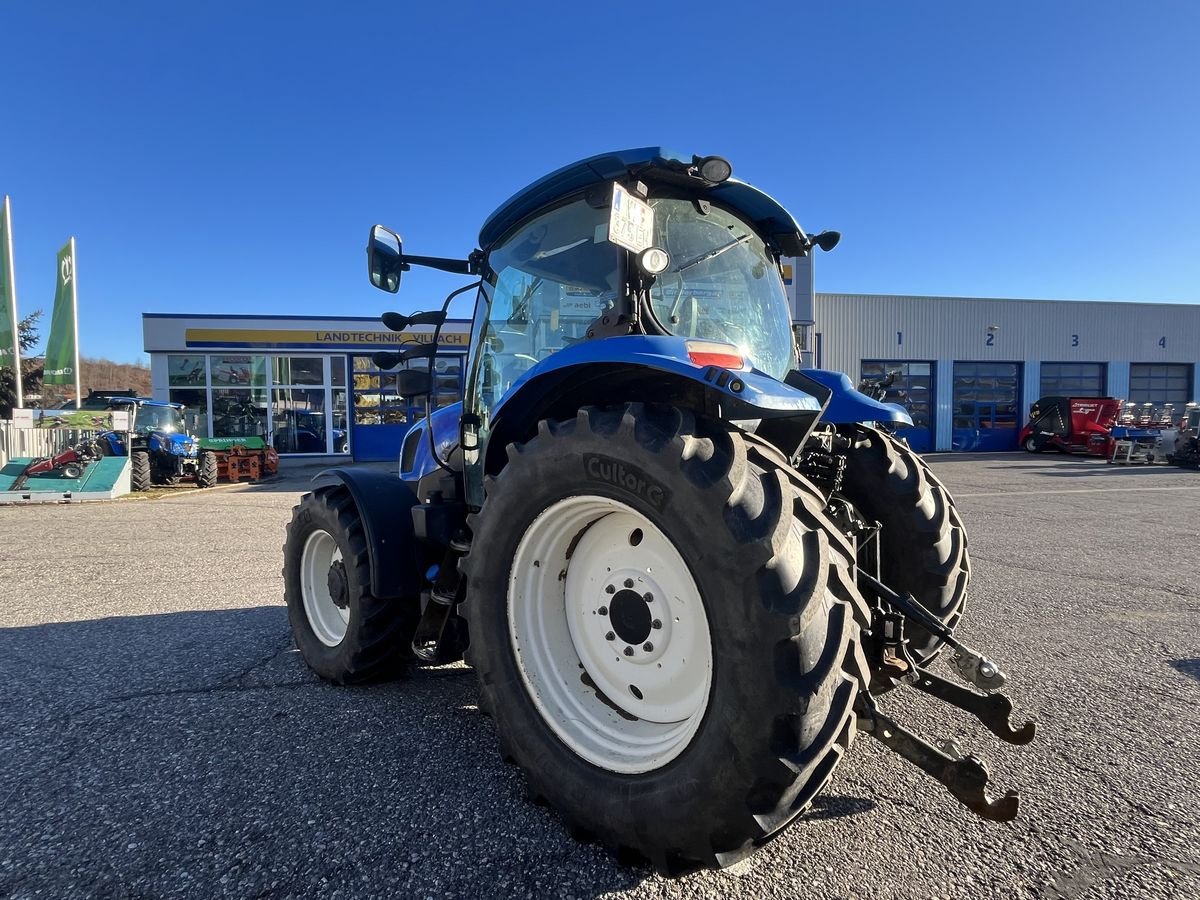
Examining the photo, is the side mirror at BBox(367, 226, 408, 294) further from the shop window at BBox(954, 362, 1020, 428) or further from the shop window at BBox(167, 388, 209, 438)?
the shop window at BBox(954, 362, 1020, 428)

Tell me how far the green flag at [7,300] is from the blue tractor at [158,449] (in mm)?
3414

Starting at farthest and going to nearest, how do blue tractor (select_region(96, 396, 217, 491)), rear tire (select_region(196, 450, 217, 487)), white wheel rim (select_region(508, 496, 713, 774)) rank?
rear tire (select_region(196, 450, 217, 487))
blue tractor (select_region(96, 396, 217, 491))
white wheel rim (select_region(508, 496, 713, 774))

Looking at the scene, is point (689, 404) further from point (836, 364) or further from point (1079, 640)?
point (836, 364)

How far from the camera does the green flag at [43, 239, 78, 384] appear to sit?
56.4ft

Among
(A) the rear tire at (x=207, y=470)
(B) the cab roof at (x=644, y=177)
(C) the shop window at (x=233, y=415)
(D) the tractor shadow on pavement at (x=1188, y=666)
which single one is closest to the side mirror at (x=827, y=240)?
(B) the cab roof at (x=644, y=177)

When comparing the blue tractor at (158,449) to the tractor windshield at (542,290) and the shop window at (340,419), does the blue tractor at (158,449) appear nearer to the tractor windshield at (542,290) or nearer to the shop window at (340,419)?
the shop window at (340,419)

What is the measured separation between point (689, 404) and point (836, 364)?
2678 centimetres

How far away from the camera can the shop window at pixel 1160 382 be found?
1145 inches

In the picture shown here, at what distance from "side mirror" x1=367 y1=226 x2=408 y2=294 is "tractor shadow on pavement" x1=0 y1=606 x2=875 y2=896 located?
196 cm

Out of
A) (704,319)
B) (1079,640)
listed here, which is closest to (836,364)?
(1079,640)

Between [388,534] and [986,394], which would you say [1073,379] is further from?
[388,534]

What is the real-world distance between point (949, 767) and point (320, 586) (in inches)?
122

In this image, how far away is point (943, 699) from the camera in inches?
84.1

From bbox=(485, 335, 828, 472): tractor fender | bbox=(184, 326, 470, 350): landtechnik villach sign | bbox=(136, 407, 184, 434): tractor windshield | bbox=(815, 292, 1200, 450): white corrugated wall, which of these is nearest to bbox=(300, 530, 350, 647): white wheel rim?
bbox=(485, 335, 828, 472): tractor fender
